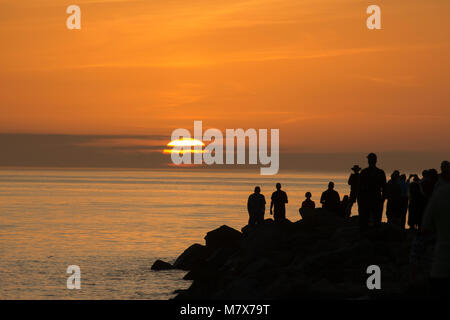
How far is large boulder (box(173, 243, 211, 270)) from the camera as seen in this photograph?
3098cm

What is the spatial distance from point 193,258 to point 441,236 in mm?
24938

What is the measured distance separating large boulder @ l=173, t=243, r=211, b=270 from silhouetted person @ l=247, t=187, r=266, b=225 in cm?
510

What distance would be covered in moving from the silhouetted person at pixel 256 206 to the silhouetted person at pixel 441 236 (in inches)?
668

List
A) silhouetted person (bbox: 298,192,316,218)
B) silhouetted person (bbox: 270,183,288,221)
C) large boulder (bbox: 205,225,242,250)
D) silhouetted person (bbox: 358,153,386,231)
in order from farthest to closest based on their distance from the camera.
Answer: large boulder (bbox: 205,225,242,250), silhouetted person (bbox: 298,192,316,218), silhouetted person (bbox: 270,183,288,221), silhouetted person (bbox: 358,153,386,231)

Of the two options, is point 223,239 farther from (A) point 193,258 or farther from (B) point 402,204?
(B) point 402,204

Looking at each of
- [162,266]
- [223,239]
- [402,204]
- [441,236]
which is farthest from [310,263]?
[162,266]

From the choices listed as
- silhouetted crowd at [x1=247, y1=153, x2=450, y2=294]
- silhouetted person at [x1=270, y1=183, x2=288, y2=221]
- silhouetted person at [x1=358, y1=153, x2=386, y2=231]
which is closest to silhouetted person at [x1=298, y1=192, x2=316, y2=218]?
silhouetted crowd at [x1=247, y1=153, x2=450, y2=294]

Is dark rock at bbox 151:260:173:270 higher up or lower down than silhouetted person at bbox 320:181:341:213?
lower down

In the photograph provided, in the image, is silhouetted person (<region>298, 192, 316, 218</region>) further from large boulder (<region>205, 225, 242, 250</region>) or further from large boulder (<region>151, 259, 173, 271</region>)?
large boulder (<region>151, 259, 173, 271</region>)

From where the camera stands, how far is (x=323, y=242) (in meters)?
21.5
